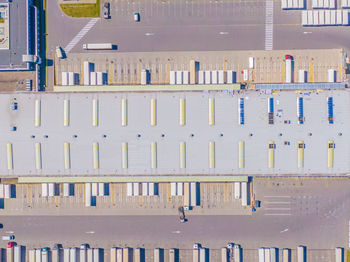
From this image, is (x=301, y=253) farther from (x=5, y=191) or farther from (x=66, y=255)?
(x=5, y=191)

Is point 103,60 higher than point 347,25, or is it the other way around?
point 347,25

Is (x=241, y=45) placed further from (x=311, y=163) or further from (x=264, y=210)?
(x=264, y=210)

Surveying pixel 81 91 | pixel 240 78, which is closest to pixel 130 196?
pixel 81 91

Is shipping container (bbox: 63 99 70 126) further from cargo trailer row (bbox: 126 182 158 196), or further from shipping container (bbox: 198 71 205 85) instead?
shipping container (bbox: 198 71 205 85)

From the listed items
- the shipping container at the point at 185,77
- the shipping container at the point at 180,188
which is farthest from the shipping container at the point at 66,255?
the shipping container at the point at 185,77

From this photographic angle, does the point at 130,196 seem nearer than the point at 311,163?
No

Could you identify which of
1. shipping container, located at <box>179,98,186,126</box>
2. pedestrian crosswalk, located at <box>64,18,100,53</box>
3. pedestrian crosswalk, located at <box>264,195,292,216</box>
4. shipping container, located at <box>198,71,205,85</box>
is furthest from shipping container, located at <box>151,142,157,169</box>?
pedestrian crosswalk, located at <box>64,18,100,53</box>

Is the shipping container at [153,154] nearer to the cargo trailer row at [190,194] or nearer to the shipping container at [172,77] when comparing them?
the cargo trailer row at [190,194]
